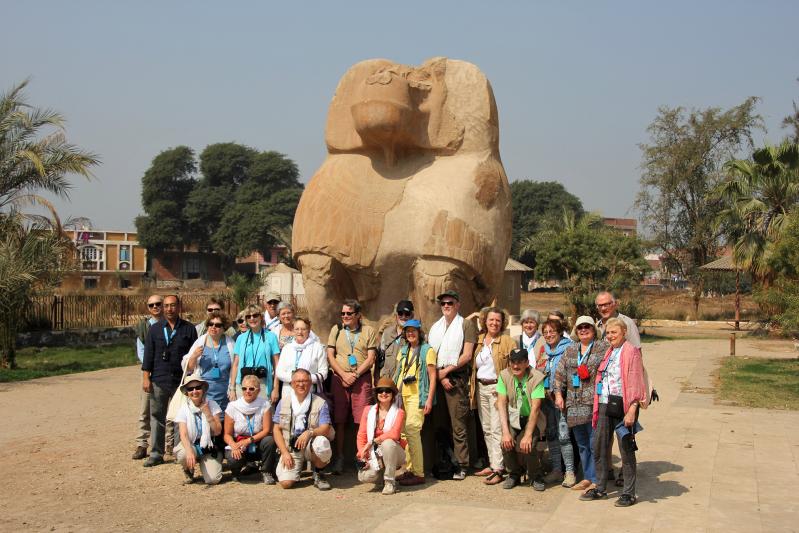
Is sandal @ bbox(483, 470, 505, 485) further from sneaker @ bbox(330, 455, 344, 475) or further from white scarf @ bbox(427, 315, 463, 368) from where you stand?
sneaker @ bbox(330, 455, 344, 475)

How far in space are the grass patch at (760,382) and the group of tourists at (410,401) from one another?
4878 millimetres

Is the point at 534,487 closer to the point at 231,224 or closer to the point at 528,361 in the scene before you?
the point at 528,361

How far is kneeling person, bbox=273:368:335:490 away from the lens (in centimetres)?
530

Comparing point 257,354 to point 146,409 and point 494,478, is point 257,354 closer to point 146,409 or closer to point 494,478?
point 146,409

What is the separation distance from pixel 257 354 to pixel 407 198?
1645mm

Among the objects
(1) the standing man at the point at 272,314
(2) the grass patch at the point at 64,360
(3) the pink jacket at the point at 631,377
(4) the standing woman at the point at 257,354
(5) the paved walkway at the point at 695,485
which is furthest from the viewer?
(2) the grass patch at the point at 64,360

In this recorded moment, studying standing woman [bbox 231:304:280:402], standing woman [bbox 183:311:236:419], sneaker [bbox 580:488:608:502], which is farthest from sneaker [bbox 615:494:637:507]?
standing woman [bbox 183:311:236:419]

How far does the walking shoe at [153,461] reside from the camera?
5.98 metres

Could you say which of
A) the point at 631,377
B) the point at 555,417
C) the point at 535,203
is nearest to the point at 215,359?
the point at 555,417

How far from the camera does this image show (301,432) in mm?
5387

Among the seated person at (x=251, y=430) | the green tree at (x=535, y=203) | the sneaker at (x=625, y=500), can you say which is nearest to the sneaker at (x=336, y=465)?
the seated person at (x=251, y=430)

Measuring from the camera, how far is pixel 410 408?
17.9 feet

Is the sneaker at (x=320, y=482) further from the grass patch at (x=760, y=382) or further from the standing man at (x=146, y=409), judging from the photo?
the grass patch at (x=760, y=382)

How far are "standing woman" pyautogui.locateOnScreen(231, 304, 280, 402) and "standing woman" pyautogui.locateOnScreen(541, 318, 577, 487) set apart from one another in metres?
1.89
